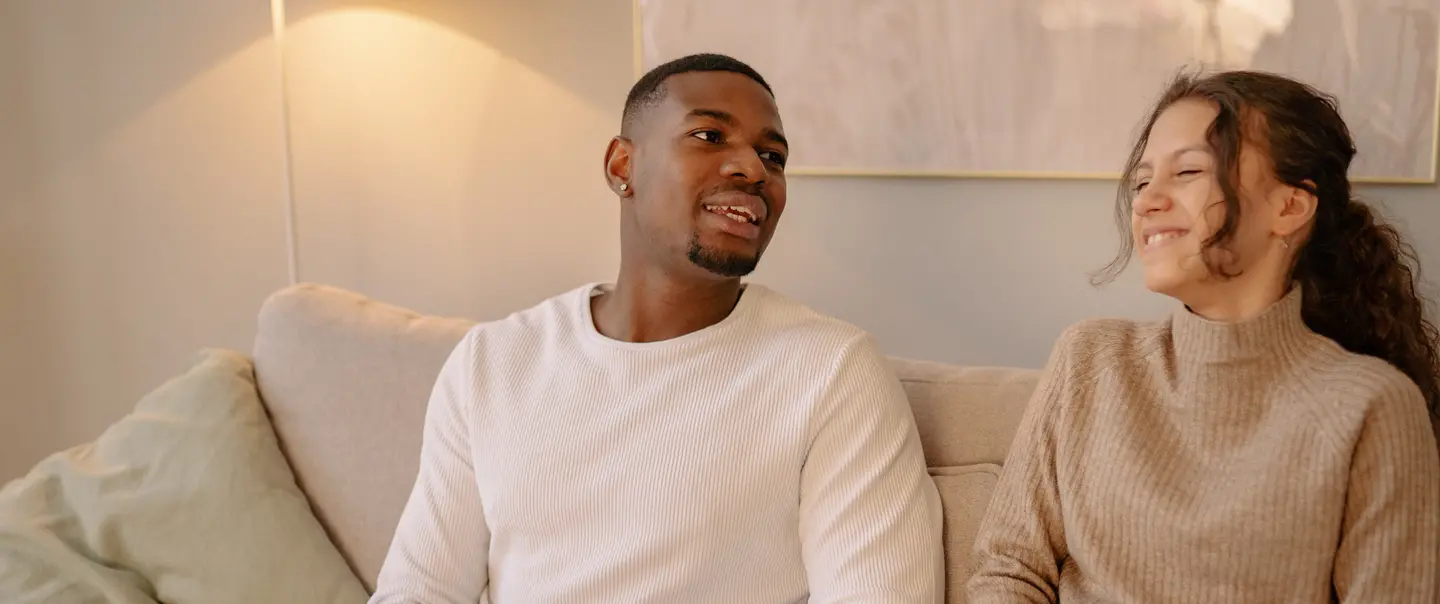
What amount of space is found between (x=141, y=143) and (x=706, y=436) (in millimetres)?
1750

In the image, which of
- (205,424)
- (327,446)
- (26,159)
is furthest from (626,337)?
(26,159)

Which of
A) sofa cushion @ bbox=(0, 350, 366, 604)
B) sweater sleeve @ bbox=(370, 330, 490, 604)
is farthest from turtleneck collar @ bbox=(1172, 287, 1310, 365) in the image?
sofa cushion @ bbox=(0, 350, 366, 604)

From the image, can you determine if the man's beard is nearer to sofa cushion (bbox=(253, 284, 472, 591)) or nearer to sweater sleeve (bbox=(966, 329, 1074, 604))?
sweater sleeve (bbox=(966, 329, 1074, 604))

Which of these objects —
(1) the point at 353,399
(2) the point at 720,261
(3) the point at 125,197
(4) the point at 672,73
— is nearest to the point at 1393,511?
(2) the point at 720,261

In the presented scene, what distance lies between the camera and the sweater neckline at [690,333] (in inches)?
60.8

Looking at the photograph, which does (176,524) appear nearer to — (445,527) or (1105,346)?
(445,527)

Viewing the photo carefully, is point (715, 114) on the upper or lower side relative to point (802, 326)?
upper

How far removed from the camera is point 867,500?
1403mm

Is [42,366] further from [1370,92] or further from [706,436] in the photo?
[1370,92]

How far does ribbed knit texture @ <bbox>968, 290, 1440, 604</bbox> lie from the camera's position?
121 centimetres

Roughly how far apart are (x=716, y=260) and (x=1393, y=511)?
787mm

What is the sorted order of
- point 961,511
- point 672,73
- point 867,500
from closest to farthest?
point 867,500, point 961,511, point 672,73

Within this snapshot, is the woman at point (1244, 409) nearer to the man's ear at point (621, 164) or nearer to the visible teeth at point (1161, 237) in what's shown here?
the visible teeth at point (1161, 237)

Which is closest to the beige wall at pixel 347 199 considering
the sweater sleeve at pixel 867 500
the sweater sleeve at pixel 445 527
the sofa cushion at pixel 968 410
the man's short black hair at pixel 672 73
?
the sofa cushion at pixel 968 410
